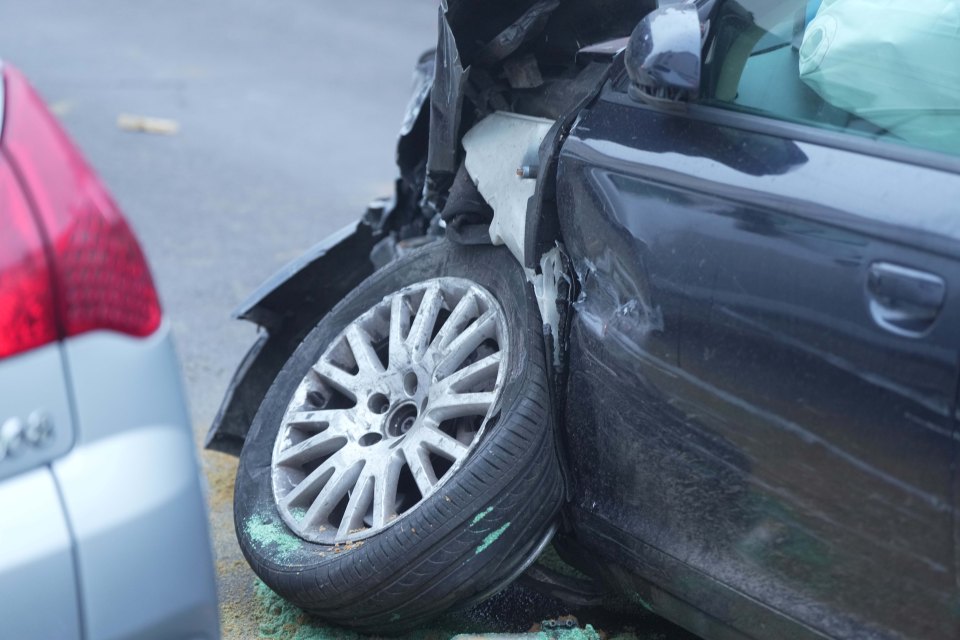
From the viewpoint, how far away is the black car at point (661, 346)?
6.59ft

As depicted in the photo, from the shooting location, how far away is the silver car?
1660mm

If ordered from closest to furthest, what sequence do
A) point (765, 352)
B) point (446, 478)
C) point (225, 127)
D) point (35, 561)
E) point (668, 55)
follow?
point (35, 561) < point (765, 352) < point (668, 55) < point (446, 478) < point (225, 127)

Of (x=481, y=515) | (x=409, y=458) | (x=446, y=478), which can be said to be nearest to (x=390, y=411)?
(x=409, y=458)

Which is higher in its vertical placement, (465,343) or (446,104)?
(446,104)

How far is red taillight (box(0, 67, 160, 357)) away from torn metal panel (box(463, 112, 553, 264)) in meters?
1.24

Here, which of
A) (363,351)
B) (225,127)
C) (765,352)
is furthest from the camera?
(225,127)

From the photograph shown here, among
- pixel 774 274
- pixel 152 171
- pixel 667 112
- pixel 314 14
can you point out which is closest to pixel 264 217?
pixel 152 171

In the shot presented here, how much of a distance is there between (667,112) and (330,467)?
1273 mm

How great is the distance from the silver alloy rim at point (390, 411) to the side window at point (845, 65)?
0.87 meters

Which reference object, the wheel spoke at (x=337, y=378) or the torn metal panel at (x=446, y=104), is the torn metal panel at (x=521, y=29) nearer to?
the torn metal panel at (x=446, y=104)

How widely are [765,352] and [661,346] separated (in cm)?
27

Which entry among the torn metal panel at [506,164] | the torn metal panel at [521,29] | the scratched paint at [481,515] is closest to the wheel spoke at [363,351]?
the torn metal panel at [506,164]

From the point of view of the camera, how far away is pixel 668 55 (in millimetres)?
2336

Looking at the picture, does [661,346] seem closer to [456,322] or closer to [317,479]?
[456,322]
